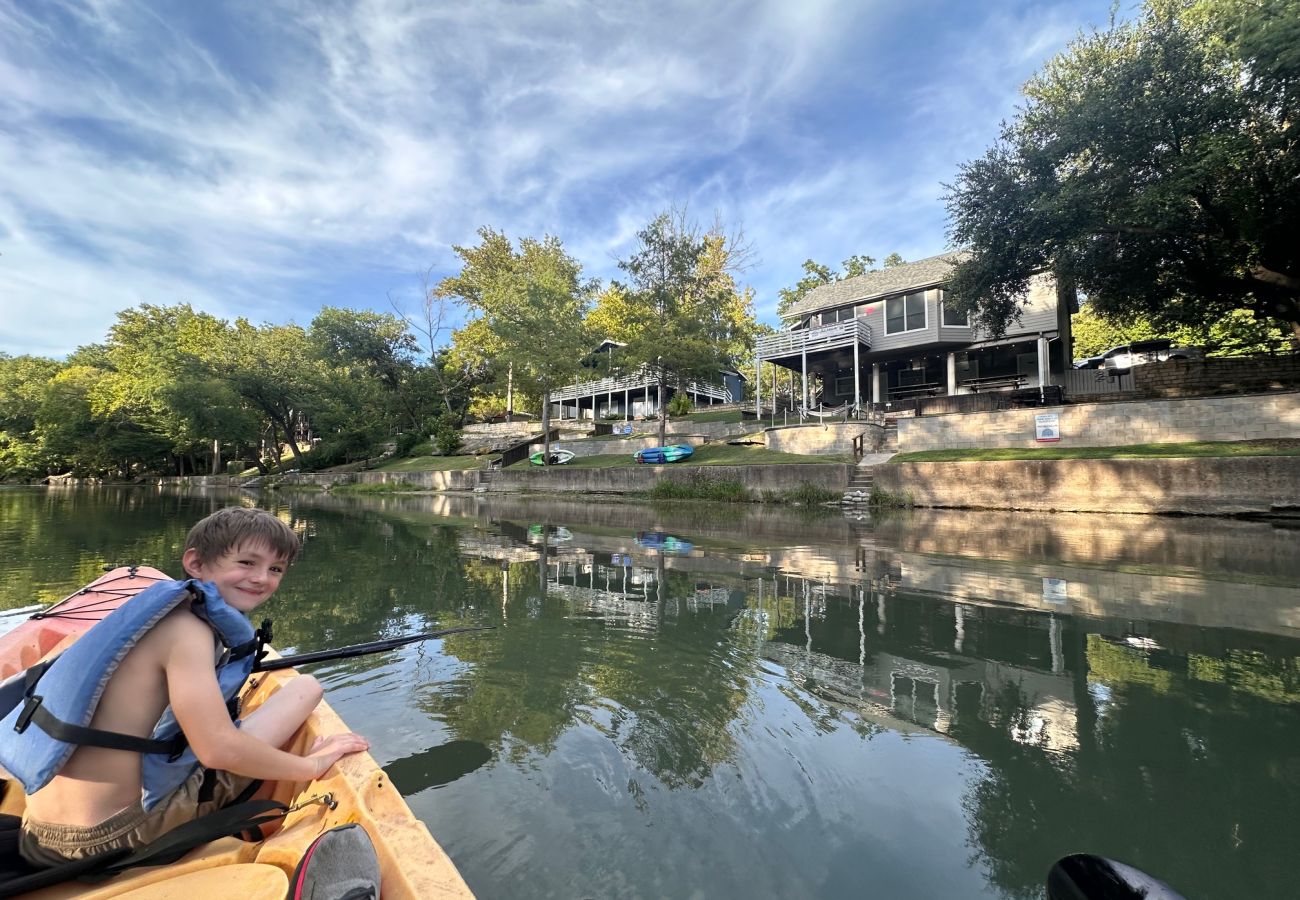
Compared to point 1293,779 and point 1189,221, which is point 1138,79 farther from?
point 1293,779

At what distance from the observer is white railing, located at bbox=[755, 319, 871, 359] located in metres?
25.8

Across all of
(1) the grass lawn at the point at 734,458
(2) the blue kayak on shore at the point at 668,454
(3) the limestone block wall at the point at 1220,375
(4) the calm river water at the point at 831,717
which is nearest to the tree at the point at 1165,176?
(3) the limestone block wall at the point at 1220,375

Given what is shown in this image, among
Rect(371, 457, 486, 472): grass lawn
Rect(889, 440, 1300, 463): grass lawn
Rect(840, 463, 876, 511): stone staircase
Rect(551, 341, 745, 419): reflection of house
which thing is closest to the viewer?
Rect(889, 440, 1300, 463): grass lawn

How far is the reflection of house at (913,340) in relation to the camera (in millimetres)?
24766

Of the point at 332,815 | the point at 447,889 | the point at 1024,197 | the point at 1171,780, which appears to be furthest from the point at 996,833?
the point at 1024,197

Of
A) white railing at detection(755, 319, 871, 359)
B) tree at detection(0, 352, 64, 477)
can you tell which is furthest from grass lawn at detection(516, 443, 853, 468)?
tree at detection(0, 352, 64, 477)

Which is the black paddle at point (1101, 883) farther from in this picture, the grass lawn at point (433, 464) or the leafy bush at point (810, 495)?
the grass lawn at point (433, 464)

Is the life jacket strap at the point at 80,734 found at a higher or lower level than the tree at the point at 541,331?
lower

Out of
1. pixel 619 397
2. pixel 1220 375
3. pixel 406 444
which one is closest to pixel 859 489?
pixel 1220 375

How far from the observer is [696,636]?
5.36 metres

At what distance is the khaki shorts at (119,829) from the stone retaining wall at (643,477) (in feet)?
58.7

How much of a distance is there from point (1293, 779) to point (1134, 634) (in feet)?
7.83

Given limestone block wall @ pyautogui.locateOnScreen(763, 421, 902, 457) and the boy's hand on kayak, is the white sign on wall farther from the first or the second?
the boy's hand on kayak

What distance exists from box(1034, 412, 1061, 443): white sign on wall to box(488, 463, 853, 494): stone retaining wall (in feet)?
18.5
